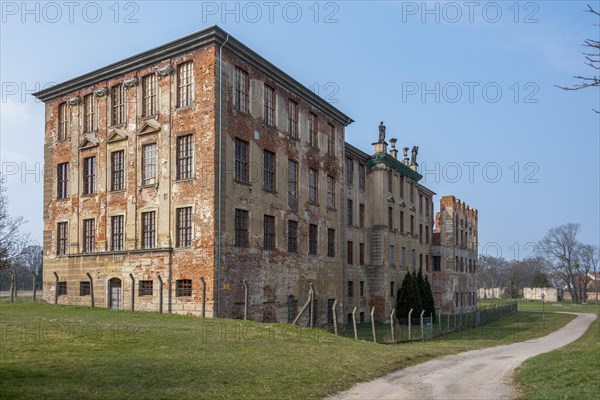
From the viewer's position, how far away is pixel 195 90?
29.7 meters

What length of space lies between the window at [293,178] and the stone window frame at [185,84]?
7734 mm

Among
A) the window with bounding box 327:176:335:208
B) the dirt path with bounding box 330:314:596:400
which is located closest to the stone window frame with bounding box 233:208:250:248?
the window with bounding box 327:176:335:208

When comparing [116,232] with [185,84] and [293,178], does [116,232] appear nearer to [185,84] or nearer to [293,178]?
[185,84]

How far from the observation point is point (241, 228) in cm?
3025

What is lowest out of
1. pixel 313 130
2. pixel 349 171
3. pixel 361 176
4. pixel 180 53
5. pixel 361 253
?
pixel 361 253

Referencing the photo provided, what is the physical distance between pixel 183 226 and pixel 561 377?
1909cm

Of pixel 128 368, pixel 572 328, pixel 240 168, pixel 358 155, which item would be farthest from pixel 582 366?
pixel 572 328

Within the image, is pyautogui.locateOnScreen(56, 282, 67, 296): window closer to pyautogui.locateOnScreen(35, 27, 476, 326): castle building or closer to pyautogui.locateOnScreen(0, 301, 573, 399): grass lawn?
pyautogui.locateOnScreen(35, 27, 476, 326): castle building

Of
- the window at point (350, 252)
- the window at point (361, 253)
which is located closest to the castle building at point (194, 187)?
the window at point (350, 252)

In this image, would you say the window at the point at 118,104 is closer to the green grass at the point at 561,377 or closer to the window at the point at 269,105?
the window at the point at 269,105

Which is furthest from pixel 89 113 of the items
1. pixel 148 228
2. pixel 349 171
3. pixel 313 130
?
pixel 349 171

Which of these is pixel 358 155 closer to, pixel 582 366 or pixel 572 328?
pixel 572 328

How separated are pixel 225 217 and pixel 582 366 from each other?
1702 cm

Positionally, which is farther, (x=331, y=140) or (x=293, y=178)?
(x=331, y=140)
